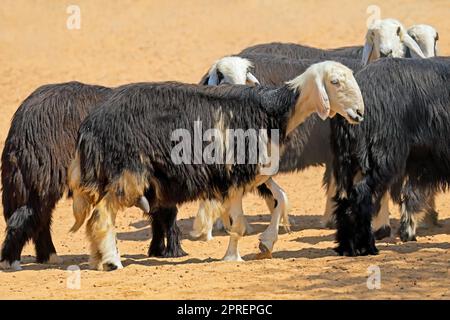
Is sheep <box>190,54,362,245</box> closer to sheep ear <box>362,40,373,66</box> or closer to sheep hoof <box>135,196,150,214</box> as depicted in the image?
sheep ear <box>362,40,373,66</box>

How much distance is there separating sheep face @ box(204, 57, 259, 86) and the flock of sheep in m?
1.58

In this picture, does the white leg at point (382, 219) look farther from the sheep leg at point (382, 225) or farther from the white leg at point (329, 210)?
the white leg at point (329, 210)

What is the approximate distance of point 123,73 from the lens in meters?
25.7

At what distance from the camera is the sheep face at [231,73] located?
14.4 metres

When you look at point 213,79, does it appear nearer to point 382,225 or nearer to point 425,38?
point 382,225

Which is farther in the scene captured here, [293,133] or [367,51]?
[367,51]

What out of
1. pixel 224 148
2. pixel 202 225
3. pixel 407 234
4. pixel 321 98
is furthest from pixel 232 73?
pixel 407 234

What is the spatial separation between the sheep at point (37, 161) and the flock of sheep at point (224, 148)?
0.01m

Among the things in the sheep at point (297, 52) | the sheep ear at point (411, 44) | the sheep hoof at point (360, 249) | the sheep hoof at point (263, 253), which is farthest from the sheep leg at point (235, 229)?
the sheep at point (297, 52)

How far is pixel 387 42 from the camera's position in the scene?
15.9 meters

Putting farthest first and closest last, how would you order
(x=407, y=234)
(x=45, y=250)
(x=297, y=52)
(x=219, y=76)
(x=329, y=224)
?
1. (x=297, y=52)
2. (x=329, y=224)
3. (x=219, y=76)
4. (x=407, y=234)
5. (x=45, y=250)

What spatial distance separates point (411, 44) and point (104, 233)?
5.52 metres

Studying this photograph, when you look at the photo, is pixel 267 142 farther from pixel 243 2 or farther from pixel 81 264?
pixel 243 2

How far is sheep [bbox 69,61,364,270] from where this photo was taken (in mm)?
12281
